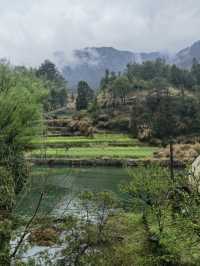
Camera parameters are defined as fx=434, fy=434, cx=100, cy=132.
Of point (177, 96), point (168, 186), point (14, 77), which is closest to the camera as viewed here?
point (168, 186)

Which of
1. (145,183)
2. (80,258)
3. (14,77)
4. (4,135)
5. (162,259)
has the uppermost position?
(14,77)

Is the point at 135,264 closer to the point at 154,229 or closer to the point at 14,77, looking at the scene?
the point at 154,229

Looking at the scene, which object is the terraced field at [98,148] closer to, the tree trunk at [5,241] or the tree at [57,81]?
the tree trunk at [5,241]

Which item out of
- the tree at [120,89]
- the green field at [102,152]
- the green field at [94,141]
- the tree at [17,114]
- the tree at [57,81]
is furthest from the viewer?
the tree at [57,81]

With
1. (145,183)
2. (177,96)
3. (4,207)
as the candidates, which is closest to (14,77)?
(145,183)

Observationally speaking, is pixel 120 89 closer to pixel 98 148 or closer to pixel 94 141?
pixel 94 141

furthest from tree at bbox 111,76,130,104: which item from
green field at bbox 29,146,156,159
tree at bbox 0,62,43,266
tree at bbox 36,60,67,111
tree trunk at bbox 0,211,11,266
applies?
tree trunk at bbox 0,211,11,266

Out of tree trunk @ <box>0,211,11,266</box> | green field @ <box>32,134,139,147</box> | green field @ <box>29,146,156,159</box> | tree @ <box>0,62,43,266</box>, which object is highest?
tree @ <box>0,62,43,266</box>

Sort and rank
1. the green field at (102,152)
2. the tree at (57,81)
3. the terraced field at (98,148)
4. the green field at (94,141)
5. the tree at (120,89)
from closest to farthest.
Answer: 1. the green field at (102,152)
2. the terraced field at (98,148)
3. the green field at (94,141)
4. the tree at (120,89)
5. the tree at (57,81)

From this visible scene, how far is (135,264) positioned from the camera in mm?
16859

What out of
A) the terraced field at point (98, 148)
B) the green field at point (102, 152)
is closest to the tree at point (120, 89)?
the terraced field at point (98, 148)

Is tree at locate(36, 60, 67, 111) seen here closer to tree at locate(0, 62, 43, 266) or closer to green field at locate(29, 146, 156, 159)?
green field at locate(29, 146, 156, 159)

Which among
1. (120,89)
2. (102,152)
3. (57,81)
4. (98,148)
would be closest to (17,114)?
(102,152)

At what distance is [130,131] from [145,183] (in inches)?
2852
